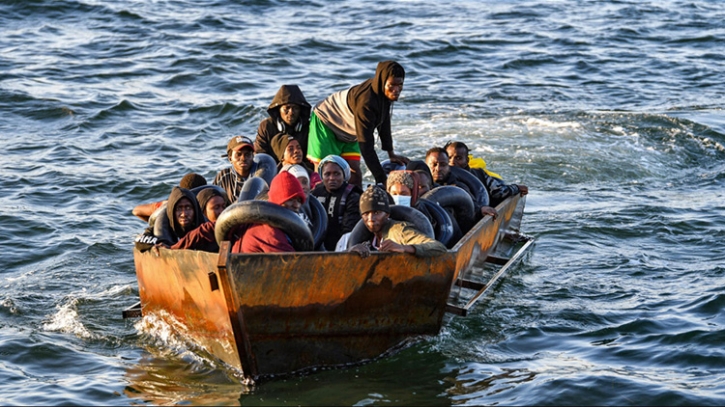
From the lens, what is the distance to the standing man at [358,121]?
9516 mm

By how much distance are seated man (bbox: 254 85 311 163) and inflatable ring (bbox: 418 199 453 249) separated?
2.07 meters

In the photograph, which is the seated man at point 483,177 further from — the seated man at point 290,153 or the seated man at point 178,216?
the seated man at point 178,216

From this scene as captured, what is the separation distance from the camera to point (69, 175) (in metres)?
14.8

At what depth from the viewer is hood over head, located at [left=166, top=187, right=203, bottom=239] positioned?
8.37 metres

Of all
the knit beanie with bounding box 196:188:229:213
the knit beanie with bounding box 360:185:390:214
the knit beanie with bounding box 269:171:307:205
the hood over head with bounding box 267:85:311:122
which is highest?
the hood over head with bounding box 267:85:311:122

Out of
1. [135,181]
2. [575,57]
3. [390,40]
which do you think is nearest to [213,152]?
[135,181]

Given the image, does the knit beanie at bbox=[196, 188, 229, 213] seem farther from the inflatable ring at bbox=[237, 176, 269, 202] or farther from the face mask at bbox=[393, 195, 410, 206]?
the face mask at bbox=[393, 195, 410, 206]

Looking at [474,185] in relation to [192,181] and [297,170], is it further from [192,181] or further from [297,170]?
[192,181]

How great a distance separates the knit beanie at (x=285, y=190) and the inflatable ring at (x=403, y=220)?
561 mm

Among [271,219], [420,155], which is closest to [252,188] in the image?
[271,219]

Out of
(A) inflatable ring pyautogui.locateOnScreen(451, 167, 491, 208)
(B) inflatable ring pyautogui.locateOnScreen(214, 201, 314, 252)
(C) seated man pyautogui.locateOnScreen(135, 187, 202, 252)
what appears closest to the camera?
(B) inflatable ring pyautogui.locateOnScreen(214, 201, 314, 252)

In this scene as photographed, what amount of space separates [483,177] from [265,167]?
2674 mm

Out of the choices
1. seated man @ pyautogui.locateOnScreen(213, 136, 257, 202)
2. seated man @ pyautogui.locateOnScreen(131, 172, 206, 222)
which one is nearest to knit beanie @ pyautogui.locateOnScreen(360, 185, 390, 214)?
seated man @ pyautogui.locateOnScreen(213, 136, 257, 202)

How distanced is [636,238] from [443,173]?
3.25m
